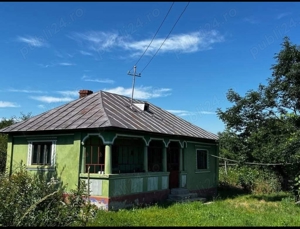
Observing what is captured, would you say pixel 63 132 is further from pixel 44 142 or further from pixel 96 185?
pixel 96 185

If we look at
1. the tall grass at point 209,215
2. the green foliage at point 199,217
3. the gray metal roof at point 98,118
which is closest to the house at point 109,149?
the gray metal roof at point 98,118

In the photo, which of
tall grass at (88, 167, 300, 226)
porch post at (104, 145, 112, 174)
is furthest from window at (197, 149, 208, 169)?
porch post at (104, 145, 112, 174)

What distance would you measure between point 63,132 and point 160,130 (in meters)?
4.29

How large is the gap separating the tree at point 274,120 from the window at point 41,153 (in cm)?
816

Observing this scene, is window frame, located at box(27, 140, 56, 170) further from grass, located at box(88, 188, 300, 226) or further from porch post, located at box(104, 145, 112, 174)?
grass, located at box(88, 188, 300, 226)

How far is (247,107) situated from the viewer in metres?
15.2

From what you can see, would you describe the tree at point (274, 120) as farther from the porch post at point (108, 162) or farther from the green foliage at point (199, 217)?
the porch post at point (108, 162)

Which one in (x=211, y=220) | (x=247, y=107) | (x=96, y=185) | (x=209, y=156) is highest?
(x=247, y=107)

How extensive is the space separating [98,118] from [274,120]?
7804 millimetres

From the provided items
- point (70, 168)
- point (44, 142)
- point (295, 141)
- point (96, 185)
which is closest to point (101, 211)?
point (96, 185)

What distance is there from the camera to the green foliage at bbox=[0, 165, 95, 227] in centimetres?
797

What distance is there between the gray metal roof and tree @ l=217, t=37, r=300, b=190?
2918 millimetres

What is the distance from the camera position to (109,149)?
11.8 meters

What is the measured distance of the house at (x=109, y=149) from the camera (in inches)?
473
